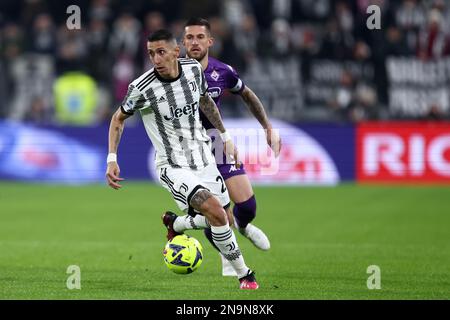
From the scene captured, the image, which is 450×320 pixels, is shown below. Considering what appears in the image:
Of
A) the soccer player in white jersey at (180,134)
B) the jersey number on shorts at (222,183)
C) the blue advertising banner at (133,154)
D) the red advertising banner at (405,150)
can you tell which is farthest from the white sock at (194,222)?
the red advertising banner at (405,150)

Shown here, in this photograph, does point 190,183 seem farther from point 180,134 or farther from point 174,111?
point 174,111

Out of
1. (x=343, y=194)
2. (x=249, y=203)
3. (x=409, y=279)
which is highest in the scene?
(x=249, y=203)

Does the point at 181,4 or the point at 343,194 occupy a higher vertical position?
the point at 181,4

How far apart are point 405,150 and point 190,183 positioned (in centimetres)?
1213

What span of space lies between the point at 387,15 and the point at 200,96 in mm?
13517

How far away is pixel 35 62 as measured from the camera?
2244cm

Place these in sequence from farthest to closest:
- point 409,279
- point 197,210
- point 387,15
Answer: point 387,15 < point 409,279 < point 197,210

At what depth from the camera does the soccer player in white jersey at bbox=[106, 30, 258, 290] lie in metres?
8.55

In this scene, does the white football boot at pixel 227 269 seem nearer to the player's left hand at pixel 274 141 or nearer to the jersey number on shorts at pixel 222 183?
the jersey number on shorts at pixel 222 183

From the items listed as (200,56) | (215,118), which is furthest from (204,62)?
(215,118)

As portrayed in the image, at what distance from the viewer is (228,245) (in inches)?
339

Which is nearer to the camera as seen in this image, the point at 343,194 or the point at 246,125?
the point at 343,194
